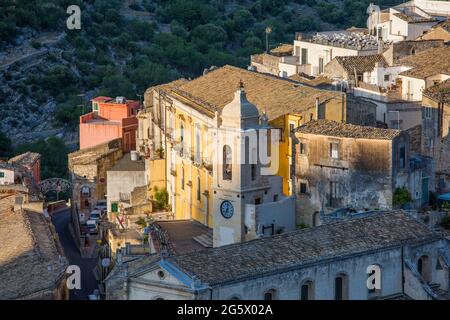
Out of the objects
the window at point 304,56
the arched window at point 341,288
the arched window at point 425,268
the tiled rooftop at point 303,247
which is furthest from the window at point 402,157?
the window at point 304,56

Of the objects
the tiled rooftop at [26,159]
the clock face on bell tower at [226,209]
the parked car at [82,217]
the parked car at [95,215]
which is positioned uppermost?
the clock face on bell tower at [226,209]

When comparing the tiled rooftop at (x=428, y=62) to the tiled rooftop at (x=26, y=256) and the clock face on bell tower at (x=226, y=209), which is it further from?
the tiled rooftop at (x=26, y=256)

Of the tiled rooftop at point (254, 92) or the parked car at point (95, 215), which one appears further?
the parked car at point (95, 215)

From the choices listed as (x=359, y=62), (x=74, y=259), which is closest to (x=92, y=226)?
(x=74, y=259)

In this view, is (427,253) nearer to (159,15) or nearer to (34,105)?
(34,105)

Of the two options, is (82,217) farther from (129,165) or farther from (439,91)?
(439,91)

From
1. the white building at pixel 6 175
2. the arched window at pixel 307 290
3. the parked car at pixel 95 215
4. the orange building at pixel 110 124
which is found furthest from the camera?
the orange building at pixel 110 124
